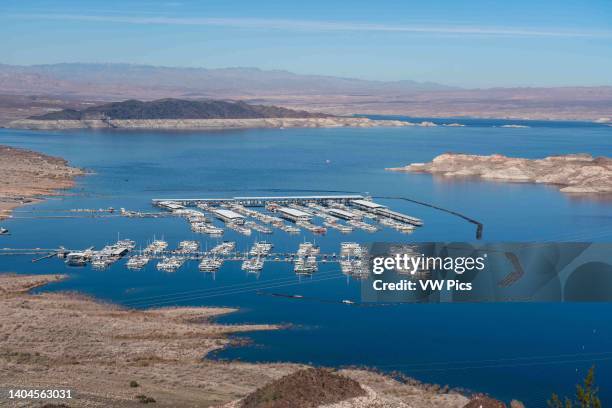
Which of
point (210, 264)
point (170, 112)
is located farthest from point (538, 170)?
point (170, 112)

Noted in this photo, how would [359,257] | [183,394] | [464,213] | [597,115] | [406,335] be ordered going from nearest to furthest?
[183,394] → [406,335] → [359,257] → [464,213] → [597,115]

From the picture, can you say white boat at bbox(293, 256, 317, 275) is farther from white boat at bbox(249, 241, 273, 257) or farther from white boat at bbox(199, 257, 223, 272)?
white boat at bbox(199, 257, 223, 272)

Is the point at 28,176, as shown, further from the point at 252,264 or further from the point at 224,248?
the point at 252,264

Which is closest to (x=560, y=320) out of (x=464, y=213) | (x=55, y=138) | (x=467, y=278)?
(x=467, y=278)

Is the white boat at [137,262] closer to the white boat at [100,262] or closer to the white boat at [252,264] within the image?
the white boat at [100,262]

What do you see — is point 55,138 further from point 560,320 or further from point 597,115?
point 597,115

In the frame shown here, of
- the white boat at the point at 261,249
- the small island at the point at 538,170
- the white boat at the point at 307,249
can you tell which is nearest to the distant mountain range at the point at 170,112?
the small island at the point at 538,170

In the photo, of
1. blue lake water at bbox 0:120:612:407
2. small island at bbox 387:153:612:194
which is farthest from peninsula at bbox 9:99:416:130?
small island at bbox 387:153:612:194
